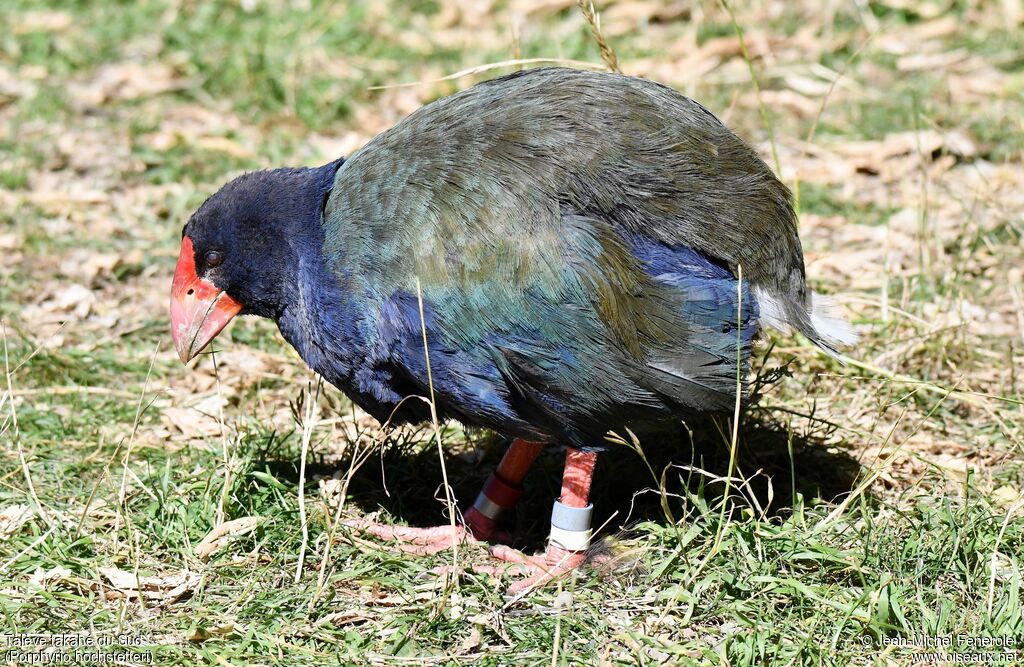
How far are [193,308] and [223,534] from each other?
2.02ft

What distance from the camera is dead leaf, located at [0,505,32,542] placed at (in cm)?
313

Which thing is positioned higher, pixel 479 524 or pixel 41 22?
pixel 41 22

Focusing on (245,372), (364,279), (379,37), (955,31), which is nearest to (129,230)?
(245,372)

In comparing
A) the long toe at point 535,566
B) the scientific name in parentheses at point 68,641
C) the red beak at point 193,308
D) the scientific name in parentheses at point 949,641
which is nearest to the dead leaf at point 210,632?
the scientific name in parentheses at point 68,641

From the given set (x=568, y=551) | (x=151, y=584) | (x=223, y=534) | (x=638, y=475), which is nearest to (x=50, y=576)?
(x=151, y=584)

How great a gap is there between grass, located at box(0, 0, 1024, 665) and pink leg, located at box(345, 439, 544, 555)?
12 cm

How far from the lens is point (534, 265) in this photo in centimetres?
281

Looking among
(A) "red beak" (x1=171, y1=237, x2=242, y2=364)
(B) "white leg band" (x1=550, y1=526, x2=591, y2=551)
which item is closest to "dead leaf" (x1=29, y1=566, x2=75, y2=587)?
(A) "red beak" (x1=171, y1=237, x2=242, y2=364)

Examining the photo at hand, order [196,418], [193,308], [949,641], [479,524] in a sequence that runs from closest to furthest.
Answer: [949,641], [193,308], [479,524], [196,418]

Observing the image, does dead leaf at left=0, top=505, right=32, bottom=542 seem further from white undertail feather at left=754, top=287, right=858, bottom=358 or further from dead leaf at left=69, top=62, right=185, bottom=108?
dead leaf at left=69, top=62, right=185, bottom=108

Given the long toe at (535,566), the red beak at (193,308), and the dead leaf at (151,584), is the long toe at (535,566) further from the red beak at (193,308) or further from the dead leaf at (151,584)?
the red beak at (193,308)

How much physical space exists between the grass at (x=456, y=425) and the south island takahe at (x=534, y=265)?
0.26 metres

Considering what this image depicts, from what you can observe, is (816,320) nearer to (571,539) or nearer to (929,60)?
(571,539)

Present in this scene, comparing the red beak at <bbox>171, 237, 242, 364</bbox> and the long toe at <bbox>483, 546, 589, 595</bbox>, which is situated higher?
the red beak at <bbox>171, 237, 242, 364</bbox>
